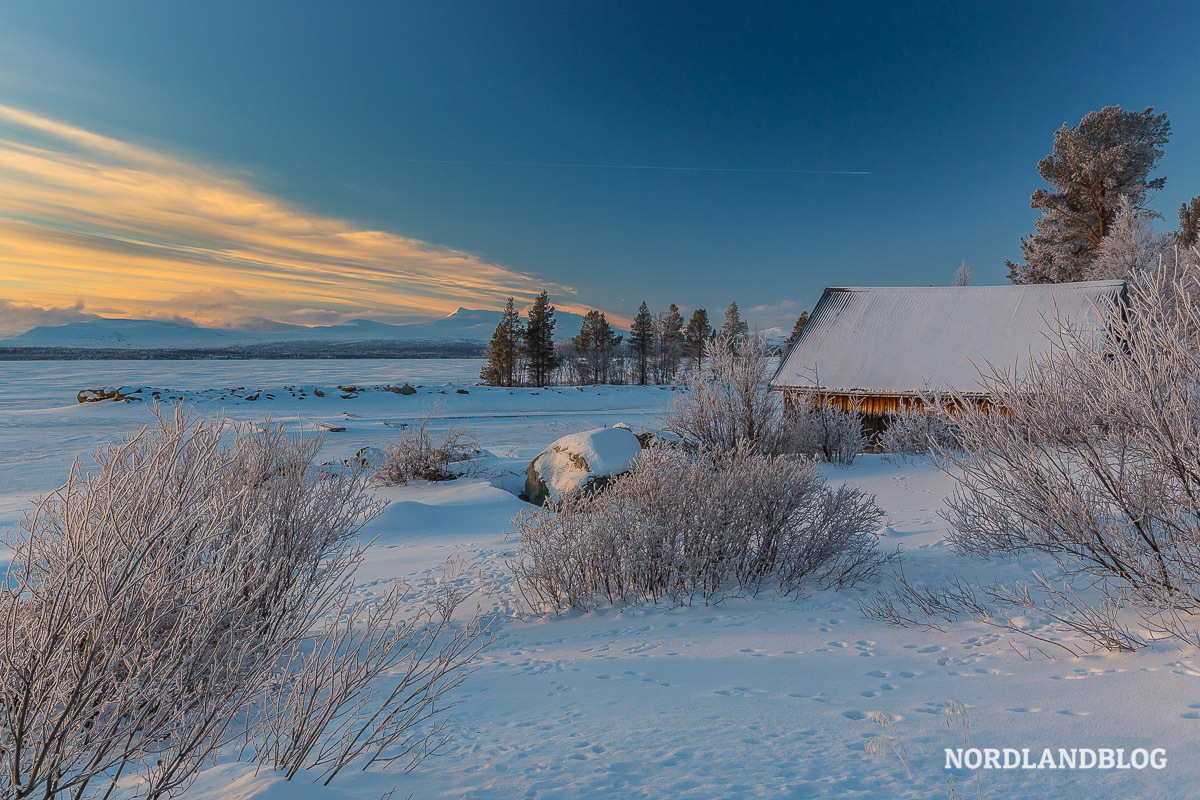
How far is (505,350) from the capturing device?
4297cm

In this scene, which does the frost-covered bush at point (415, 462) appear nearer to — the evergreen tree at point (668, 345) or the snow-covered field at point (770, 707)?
the snow-covered field at point (770, 707)

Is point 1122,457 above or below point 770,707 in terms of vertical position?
above

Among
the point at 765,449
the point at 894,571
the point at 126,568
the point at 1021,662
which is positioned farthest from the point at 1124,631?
the point at 765,449

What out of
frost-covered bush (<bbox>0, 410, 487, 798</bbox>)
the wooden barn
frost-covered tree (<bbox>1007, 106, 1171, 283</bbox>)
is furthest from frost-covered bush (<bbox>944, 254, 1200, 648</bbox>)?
frost-covered tree (<bbox>1007, 106, 1171, 283</bbox>)

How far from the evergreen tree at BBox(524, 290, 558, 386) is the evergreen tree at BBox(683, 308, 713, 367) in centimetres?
1975

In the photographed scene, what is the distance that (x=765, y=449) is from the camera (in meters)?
10.1

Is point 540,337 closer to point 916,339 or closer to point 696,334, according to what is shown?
point 696,334

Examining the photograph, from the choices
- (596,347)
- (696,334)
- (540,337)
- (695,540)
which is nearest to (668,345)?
(696,334)

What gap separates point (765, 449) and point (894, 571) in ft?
16.5

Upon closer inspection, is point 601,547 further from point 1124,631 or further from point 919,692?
point 1124,631

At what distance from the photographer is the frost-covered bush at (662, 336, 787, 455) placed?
9.92m

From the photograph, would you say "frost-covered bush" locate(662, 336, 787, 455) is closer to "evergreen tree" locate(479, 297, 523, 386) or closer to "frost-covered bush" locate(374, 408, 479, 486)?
"frost-covered bush" locate(374, 408, 479, 486)

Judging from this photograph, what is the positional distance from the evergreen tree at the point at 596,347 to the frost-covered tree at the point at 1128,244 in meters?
40.1

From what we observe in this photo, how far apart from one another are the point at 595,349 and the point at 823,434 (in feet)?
158
